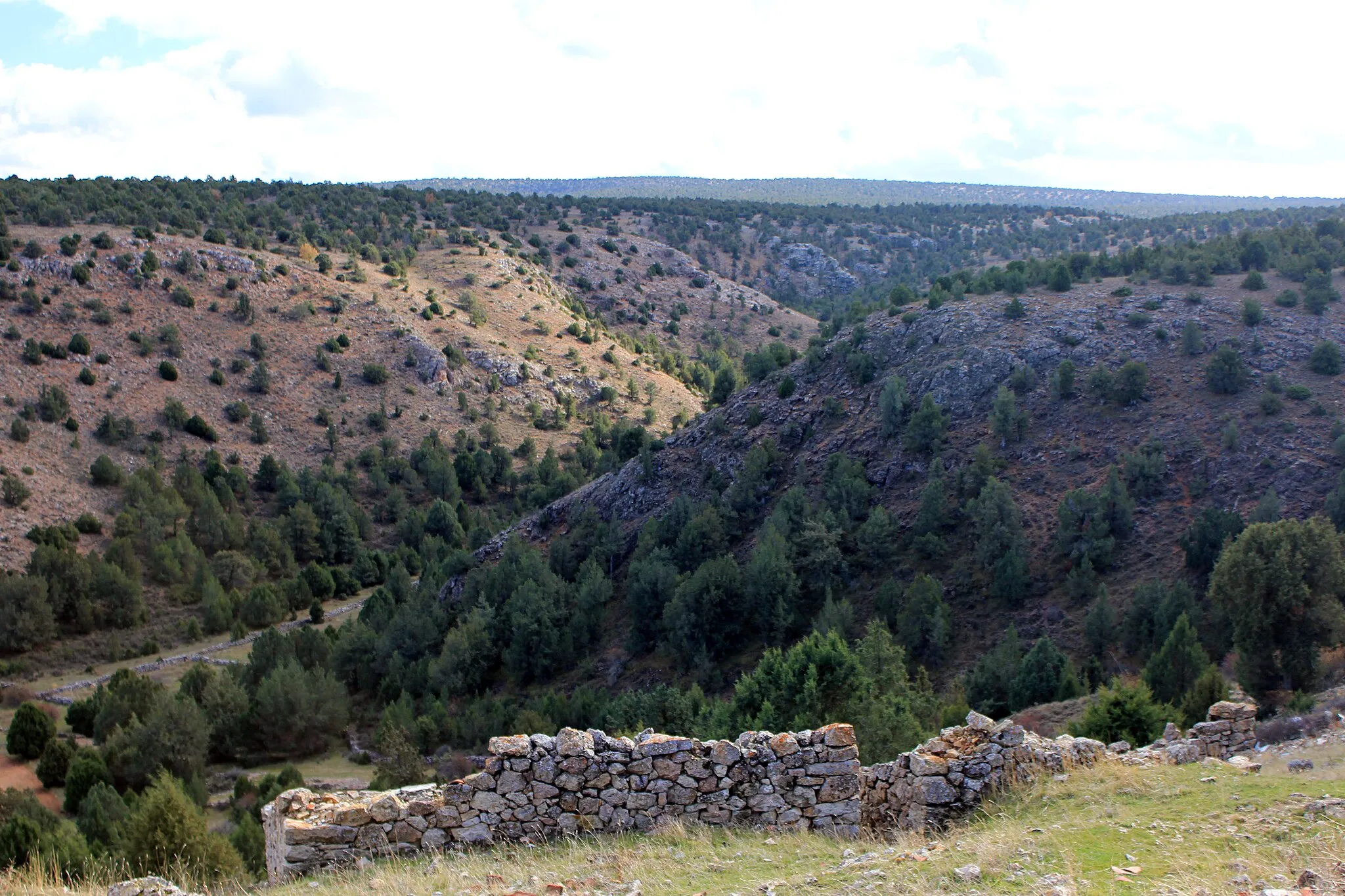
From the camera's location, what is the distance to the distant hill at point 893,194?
134m

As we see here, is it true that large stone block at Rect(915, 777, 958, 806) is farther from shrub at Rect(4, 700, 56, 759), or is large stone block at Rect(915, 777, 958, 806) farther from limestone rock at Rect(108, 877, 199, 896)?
shrub at Rect(4, 700, 56, 759)

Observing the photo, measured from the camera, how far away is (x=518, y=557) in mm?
38188

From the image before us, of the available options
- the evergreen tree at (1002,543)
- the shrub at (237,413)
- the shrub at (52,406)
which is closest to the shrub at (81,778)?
the evergreen tree at (1002,543)

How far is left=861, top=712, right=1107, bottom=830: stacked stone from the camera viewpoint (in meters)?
9.27

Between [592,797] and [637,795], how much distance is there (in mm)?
424

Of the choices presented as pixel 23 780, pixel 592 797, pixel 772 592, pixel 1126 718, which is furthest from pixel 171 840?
pixel 772 592

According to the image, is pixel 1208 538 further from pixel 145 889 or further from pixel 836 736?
pixel 145 889

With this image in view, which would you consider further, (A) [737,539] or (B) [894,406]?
(B) [894,406]

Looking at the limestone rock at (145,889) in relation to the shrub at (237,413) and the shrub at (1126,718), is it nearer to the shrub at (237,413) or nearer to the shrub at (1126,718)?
the shrub at (1126,718)

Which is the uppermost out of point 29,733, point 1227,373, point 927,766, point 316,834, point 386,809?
point 1227,373

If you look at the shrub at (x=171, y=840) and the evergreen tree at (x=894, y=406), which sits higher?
the evergreen tree at (x=894, y=406)

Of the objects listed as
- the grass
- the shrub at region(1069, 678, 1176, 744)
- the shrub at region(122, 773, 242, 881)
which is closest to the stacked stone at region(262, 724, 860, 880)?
the grass

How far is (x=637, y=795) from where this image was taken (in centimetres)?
922

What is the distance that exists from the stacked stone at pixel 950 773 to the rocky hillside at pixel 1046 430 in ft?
61.9
